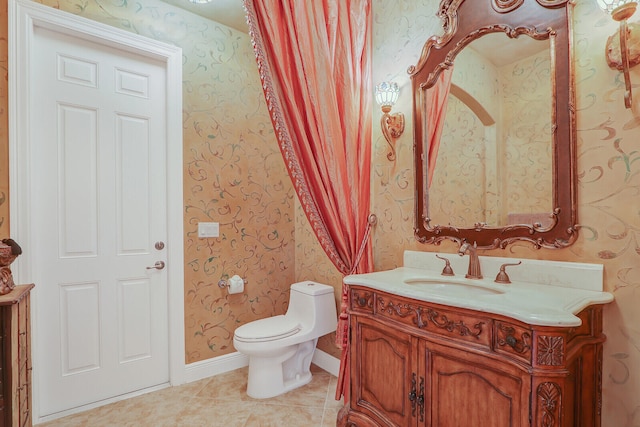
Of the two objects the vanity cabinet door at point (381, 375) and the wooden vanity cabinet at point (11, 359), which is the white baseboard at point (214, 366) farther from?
the vanity cabinet door at point (381, 375)

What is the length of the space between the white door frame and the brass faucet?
187cm

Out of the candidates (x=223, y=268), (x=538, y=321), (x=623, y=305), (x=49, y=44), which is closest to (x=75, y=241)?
(x=223, y=268)

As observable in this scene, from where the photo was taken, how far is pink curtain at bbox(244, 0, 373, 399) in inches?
56.9

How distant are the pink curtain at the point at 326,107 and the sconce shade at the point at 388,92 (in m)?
0.10

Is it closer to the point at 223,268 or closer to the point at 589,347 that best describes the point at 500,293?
the point at 589,347

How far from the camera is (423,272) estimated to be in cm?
181

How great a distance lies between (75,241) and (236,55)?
70.2 inches

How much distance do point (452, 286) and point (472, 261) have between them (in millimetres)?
154

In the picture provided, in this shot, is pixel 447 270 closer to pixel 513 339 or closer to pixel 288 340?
pixel 513 339

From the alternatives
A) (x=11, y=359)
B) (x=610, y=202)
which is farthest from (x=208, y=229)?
(x=610, y=202)

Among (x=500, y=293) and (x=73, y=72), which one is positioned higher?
(x=73, y=72)

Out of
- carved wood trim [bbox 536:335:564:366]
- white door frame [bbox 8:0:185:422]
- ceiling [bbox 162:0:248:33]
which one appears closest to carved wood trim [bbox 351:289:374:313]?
carved wood trim [bbox 536:335:564:366]

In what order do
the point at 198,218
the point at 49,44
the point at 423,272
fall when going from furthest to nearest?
the point at 198,218 → the point at 49,44 → the point at 423,272

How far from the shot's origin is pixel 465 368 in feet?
3.93
